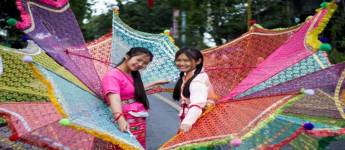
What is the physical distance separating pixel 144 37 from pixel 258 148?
2376mm

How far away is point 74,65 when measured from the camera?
4.02m

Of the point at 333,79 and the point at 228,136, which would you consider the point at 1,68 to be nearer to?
the point at 228,136

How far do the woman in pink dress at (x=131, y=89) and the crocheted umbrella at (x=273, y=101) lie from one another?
1.67 feet

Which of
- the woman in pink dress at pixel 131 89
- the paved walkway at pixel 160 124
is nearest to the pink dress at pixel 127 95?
the woman in pink dress at pixel 131 89

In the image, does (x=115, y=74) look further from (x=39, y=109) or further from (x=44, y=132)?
(x=44, y=132)

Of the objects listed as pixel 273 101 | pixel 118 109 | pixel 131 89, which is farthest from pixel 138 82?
pixel 273 101

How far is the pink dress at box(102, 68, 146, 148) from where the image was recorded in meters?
3.73

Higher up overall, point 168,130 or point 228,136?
point 228,136

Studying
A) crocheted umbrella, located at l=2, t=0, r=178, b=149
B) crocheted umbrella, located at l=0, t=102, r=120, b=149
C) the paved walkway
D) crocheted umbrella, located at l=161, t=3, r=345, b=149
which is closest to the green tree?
the paved walkway

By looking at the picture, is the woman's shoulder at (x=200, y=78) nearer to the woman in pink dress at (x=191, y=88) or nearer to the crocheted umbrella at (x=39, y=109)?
the woman in pink dress at (x=191, y=88)

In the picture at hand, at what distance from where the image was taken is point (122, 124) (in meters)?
3.59

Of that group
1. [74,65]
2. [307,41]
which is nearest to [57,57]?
[74,65]

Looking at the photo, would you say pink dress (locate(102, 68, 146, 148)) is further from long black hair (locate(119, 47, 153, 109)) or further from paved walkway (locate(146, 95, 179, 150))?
paved walkway (locate(146, 95, 179, 150))

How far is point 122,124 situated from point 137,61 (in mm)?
545
